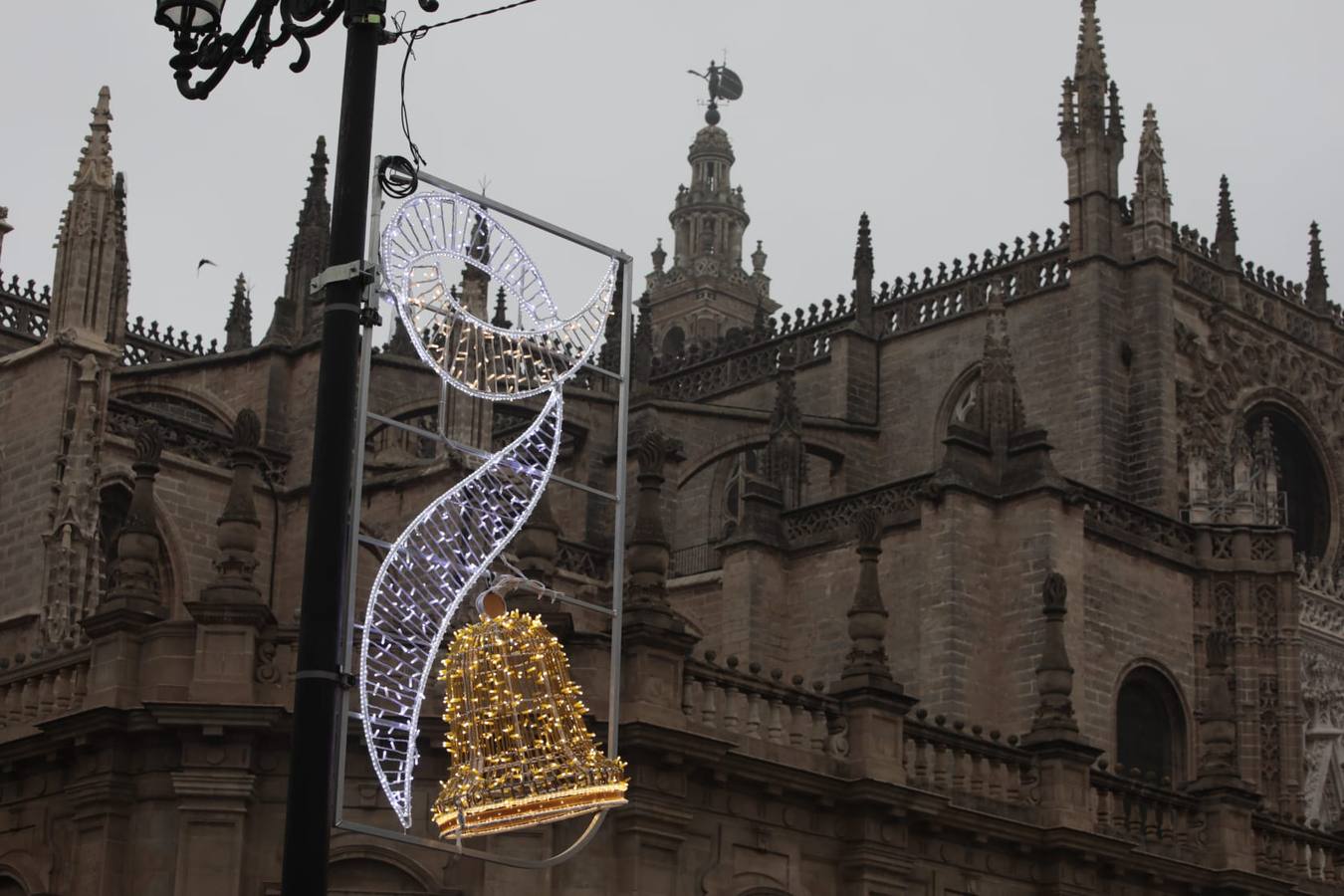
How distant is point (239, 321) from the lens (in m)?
48.3

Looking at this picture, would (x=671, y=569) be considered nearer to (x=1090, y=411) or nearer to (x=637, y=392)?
(x=637, y=392)

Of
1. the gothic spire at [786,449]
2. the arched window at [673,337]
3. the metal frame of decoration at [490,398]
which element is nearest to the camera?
the metal frame of decoration at [490,398]

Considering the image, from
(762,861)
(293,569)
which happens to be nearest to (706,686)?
(762,861)

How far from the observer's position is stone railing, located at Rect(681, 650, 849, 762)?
2162 cm

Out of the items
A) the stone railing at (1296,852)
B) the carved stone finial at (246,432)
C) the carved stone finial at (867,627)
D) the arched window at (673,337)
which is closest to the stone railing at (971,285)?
the stone railing at (1296,852)

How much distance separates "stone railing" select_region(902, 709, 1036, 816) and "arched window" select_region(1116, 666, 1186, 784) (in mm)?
9050

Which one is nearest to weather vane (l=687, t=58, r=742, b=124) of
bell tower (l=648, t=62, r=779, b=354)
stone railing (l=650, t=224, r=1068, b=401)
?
bell tower (l=648, t=62, r=779, b=354)

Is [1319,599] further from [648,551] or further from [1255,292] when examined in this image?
[648,551]

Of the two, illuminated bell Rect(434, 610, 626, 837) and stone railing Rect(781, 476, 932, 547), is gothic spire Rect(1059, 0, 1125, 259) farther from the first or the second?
illuminated bell Rect(434, 610, 626, 837)

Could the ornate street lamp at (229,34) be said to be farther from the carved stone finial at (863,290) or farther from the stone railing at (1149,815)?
the carved stone finial at (863,290)

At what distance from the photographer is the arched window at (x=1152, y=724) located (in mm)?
34594

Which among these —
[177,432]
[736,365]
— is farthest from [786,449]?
[736,365]

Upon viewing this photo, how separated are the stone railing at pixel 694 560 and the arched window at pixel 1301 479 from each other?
10.5 m

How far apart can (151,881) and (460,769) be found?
4.96 metres
